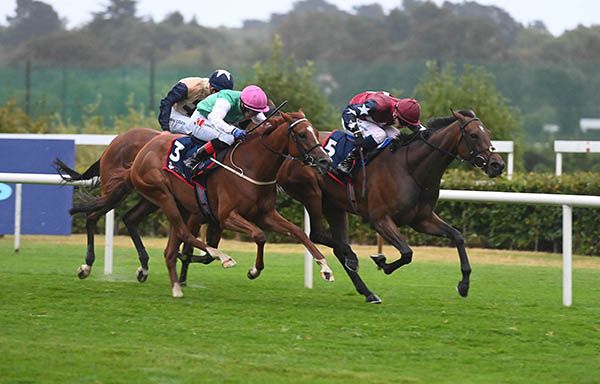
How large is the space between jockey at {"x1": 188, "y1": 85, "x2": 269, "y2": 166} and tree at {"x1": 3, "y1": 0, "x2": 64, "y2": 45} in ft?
177

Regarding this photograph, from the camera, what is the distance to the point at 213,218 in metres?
9.20

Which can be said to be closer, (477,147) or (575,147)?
(477,147)

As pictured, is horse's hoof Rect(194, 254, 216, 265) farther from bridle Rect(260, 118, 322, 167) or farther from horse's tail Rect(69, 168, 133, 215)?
bridle Rect(260, 118, 322, 167)

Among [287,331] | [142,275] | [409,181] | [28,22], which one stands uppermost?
[28,22]

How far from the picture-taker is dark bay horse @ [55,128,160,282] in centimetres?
989

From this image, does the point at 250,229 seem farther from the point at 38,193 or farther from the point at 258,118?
the point at 38,193

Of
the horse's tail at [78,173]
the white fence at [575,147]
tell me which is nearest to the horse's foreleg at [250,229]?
the horse's tail at [78,173]

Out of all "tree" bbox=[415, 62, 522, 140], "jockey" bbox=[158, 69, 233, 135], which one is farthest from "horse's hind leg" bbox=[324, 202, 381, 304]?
"tree" bbox=[415, 62, 522, 140]

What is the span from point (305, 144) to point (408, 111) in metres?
1.07

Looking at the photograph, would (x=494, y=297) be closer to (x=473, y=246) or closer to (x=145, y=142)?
(x=145, y=142)

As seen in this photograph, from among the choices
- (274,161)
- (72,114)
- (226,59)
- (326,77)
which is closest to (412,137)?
(274,161)

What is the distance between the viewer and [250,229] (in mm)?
8523

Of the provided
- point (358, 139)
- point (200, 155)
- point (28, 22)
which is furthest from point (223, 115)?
point (28, 22)

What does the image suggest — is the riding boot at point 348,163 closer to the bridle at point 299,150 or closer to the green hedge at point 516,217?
the bridle at point 299,150
